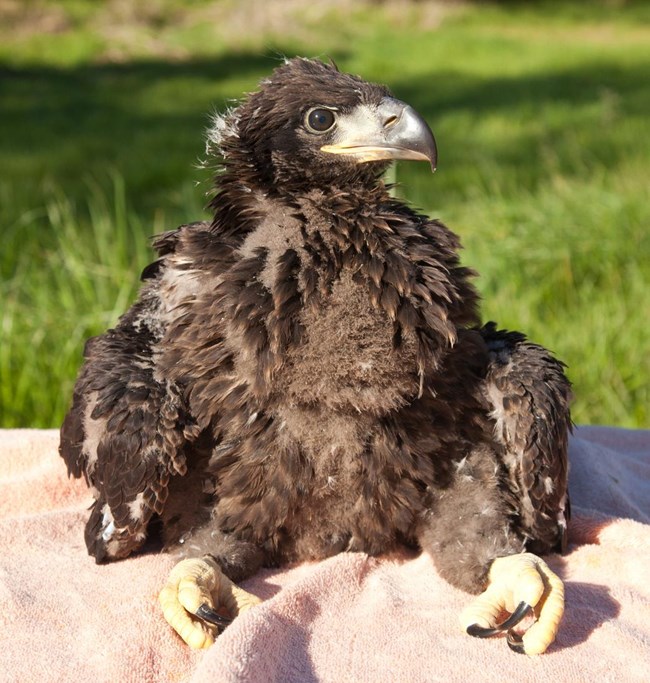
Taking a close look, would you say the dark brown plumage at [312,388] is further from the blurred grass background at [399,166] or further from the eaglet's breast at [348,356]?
the blurred grass background at [399,166]

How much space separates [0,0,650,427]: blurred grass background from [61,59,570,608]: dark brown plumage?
0.56 meters

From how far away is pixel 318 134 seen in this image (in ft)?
8.70

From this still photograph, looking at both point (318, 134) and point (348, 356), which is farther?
point (318, 134)

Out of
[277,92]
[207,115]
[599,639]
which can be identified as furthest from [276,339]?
[599,639]

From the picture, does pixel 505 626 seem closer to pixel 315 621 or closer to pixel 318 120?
pixel 315 621

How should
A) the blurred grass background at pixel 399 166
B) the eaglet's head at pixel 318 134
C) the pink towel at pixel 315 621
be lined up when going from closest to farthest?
the pink towel at pixel 315 621, the eaglet's head at pixel 318 134, the blurred grass background at pixel 399 166

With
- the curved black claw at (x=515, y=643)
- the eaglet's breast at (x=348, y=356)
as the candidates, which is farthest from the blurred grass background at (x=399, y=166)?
the curved black claw at (x=515, y=643)

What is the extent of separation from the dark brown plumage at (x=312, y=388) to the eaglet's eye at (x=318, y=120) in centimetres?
1

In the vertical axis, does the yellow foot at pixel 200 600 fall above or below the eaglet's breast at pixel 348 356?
below

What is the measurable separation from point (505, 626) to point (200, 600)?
0.81 meters

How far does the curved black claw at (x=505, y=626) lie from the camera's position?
2490 millimetres

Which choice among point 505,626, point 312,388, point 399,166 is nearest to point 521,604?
point 505,626

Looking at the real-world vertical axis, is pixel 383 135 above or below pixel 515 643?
above

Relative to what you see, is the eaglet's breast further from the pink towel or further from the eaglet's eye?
the pink towel
